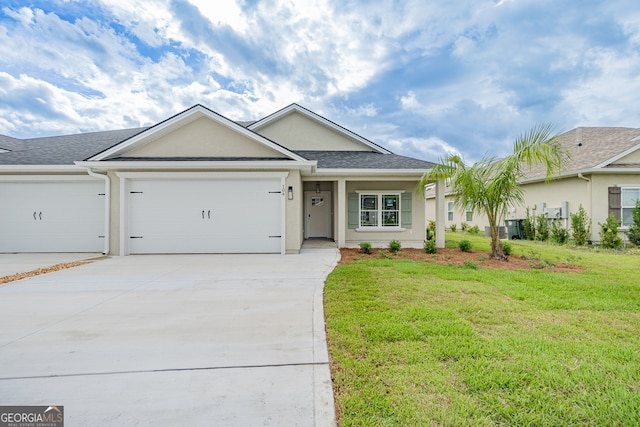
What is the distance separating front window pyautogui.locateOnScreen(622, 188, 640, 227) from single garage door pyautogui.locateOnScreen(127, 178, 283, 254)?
1449cm

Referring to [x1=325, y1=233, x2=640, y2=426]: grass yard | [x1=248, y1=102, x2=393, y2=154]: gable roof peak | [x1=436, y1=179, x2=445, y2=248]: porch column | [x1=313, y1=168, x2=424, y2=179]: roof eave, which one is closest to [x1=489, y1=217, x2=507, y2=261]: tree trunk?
[x1=436, y1=179, x2=445, y2=248]: porch column

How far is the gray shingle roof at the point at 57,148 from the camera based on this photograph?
32.3ft

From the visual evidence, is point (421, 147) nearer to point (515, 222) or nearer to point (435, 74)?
Answer: point (435, 74)

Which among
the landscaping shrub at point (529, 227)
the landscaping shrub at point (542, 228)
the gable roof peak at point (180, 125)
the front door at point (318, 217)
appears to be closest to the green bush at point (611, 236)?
the landscaping shrub at point (542, 228)

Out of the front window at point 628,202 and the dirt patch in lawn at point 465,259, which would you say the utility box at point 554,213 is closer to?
the front window at point 628,202

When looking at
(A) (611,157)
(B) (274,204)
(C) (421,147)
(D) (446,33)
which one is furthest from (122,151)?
(C) (421,147)

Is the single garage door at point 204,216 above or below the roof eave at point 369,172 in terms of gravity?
below

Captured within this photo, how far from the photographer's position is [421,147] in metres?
34.6

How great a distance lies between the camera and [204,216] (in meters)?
9.48

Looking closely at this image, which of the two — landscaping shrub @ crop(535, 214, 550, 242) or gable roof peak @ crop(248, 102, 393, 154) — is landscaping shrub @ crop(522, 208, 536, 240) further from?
gable roof peak @ crop(248, 102, 393, 154)

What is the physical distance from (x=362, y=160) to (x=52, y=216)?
11.5 metres

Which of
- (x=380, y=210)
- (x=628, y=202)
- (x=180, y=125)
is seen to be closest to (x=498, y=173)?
(x=380, y=210)

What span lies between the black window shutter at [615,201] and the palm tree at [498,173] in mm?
6330

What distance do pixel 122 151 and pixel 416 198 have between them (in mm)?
11080
